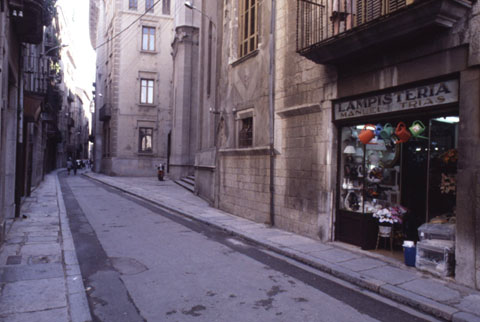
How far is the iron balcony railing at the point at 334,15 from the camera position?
22.8ft

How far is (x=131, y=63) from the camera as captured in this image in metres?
33.6

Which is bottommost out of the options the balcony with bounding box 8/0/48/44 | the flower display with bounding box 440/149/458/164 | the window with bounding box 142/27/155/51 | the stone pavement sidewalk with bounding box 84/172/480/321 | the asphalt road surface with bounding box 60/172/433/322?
the asphalt road surface with bounding box 60/172/433/322

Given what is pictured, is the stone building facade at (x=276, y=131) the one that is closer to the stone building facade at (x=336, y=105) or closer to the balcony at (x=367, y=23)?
the stone building facade at (x=336, y=105)

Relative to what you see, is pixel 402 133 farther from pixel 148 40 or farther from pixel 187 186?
pixel 148 40

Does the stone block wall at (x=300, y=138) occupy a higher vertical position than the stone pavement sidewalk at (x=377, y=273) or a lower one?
higher

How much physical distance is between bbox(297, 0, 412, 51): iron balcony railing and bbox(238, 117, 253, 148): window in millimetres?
3442

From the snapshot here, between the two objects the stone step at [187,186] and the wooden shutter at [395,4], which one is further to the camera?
the stone step at [187,186]

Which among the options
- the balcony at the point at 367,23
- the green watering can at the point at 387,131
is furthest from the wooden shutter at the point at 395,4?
the green watering can at the point at 387,131

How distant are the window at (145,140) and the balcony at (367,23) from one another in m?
26.3

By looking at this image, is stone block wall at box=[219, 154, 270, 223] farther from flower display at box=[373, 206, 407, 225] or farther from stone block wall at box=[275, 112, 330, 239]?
flower display at box=[373, 206, 407, 225]

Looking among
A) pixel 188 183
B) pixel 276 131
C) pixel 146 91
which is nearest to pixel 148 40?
pixel 146 91

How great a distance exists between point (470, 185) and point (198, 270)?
4.43 metres

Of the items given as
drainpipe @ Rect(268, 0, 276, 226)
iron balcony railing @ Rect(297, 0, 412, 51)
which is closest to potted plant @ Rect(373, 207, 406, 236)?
drainpipe @ Rect(268, 0, 276, 226)

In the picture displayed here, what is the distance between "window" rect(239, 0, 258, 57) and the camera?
38.8 feet
